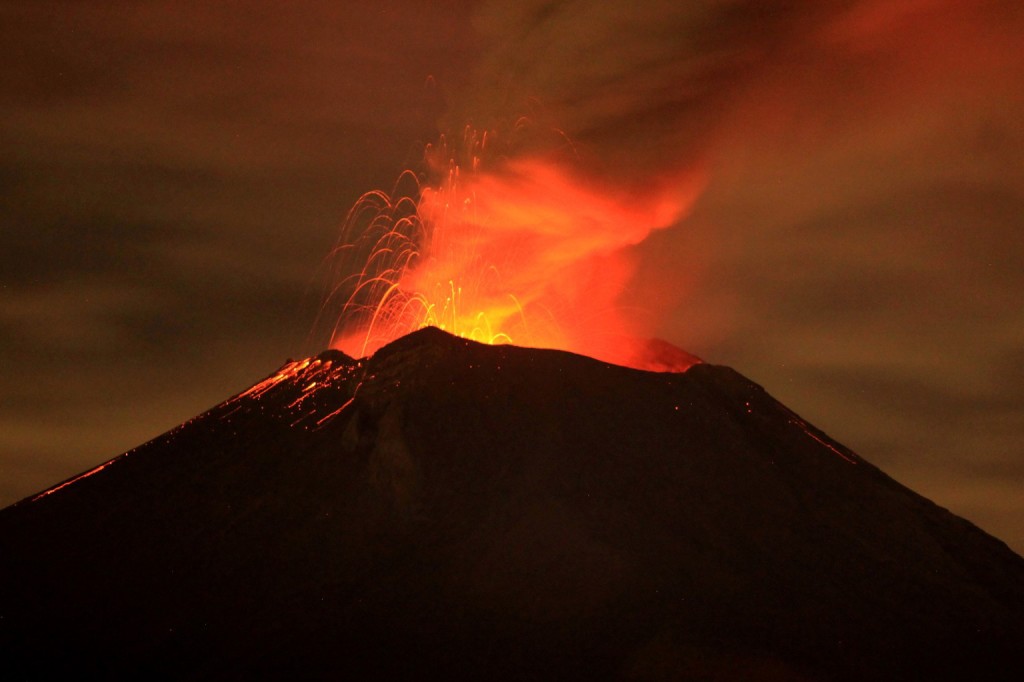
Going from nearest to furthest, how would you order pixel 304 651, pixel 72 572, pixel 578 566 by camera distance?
pixel 304 651 → pixel 578 566 → pixel 72 572

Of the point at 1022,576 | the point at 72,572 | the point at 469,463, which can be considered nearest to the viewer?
the point at 72,572

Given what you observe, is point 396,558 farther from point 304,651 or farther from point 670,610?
point 670,610

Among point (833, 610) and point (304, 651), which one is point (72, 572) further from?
point (833, 610)

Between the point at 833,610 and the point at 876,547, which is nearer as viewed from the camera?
the point at 833,610

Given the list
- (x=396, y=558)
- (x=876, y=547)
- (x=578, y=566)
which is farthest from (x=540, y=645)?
(x=876, y=547)

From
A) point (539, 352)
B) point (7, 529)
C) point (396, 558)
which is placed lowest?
point (396, 558)

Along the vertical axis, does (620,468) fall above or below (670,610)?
above
